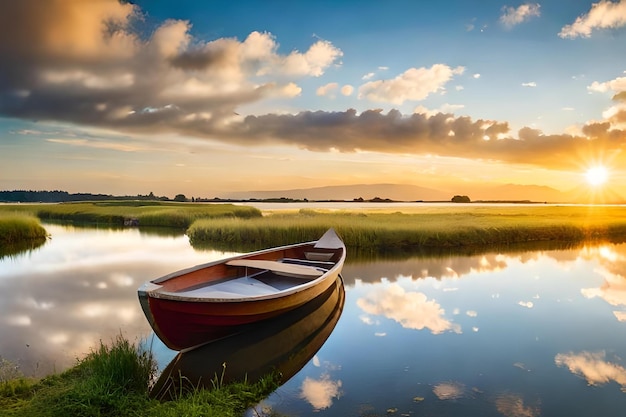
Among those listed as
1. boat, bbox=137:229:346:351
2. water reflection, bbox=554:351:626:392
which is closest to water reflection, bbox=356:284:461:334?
boat, bbox=137:229:346:351

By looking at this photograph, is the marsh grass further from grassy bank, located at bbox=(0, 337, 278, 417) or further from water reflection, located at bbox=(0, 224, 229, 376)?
grassy bank, located at bbox=(0, 337, 278, 417)

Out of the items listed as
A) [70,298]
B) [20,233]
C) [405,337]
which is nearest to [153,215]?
[20,233]

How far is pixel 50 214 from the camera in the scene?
54.2 meters

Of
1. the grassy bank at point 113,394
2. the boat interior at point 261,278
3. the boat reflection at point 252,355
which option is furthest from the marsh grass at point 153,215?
the grassy bank at point 113,394

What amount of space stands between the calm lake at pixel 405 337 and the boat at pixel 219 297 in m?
0.58

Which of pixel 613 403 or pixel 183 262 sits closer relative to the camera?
pixel 613 403

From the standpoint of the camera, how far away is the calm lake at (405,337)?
593 cm

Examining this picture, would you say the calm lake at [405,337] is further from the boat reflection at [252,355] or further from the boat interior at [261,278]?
the boat interior at [261,278]

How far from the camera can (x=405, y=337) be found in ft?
28.5

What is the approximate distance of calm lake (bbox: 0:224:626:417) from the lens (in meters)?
5.93

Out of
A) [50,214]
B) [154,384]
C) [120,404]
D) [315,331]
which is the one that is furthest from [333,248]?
[50,214]

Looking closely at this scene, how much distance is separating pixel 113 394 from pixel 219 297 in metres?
2.05

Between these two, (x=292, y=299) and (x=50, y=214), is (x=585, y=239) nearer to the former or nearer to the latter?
(x=292, y=299)

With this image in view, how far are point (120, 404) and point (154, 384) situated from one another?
1101 mm
